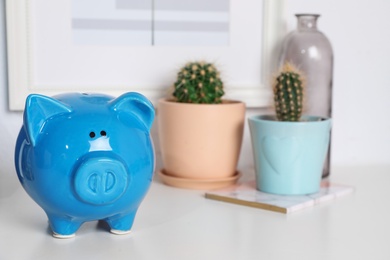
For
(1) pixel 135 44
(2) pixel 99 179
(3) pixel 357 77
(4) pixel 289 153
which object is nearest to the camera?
(2) pixel 99 179

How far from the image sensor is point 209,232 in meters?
0.82

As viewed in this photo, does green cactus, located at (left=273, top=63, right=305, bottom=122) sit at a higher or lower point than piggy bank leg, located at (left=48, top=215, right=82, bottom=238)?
higher

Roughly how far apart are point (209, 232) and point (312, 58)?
423mm

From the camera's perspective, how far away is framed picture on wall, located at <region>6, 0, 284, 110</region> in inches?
41.6

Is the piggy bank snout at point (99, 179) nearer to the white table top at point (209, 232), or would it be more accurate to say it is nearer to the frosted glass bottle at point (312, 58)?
the white table top at point (209, 232)

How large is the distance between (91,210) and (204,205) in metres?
0.23

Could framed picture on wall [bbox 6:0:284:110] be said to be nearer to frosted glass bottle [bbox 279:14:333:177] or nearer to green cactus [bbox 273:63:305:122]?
frosted glass bottle [bbox 279:14:333:177]

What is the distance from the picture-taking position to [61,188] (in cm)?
74

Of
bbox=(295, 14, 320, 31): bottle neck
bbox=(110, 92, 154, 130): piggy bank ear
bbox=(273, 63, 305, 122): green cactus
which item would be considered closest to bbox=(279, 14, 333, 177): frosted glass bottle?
bbox=(295, 14, 320, 31): bottle neck

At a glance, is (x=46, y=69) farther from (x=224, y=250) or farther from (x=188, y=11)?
(x=224, y=250)

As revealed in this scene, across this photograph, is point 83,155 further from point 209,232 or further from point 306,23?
point 306,23

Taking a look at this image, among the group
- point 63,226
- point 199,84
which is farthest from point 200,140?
point 63,226

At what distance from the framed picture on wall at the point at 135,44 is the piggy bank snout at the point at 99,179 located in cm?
37

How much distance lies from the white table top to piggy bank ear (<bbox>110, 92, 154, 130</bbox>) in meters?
0.14
